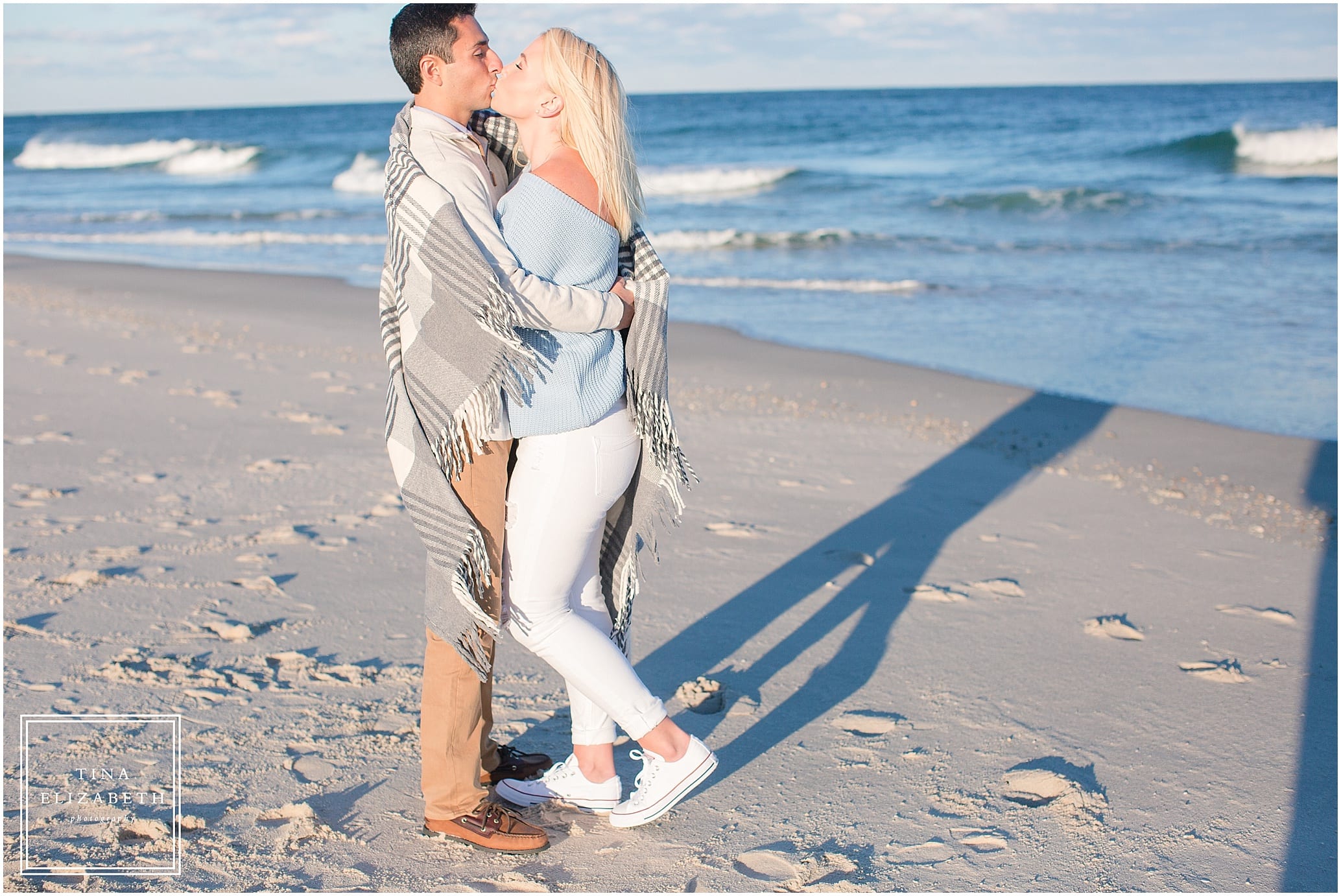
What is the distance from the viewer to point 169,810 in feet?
8.12

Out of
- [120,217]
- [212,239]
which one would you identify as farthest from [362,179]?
[212,239]

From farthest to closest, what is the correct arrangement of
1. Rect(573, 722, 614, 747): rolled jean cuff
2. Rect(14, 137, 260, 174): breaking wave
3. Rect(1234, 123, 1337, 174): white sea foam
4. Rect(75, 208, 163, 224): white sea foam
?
Rect(14, 137, 260, 174): breaking wave, Rect(1234, 123, 1337, 174): white sea foam, Rect(75, 208, 163, 224): white sea foam, Rect(573, 722, 614, 747): rolled jean cuff

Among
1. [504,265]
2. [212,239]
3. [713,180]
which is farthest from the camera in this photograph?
[713,180]

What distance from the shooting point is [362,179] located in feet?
86.8

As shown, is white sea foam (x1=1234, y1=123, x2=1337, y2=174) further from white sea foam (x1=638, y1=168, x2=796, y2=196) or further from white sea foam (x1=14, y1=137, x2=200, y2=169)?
white sea foam (x1=14, y1=137, x2=200, y2=169)

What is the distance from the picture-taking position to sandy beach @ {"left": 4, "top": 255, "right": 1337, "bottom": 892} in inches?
94.2

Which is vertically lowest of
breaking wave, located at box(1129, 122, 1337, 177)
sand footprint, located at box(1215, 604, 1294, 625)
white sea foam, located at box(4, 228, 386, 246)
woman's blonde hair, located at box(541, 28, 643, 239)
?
sand footprint, located at box(1215, 604, 1294, 625)

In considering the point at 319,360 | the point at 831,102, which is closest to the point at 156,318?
the point at 319,360

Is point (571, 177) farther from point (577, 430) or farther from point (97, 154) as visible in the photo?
point (97, 154)

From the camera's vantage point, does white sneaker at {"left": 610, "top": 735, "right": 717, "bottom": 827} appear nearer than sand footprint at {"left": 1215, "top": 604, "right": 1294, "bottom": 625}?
Yes

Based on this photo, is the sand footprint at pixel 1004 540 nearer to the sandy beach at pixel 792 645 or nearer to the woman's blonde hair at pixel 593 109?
the sandy beach at pixel 792 645

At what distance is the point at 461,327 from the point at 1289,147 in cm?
2601

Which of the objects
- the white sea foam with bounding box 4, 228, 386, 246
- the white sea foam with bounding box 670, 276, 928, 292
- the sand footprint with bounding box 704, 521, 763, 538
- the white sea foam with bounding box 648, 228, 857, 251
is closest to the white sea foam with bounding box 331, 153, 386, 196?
the white sea foam with bounding box 4, 228, 386, 246

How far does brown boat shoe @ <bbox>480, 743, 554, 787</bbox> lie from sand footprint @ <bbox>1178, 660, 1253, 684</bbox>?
6.40 feet
